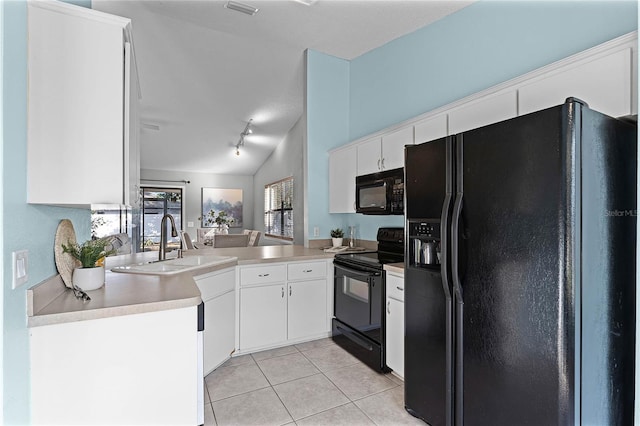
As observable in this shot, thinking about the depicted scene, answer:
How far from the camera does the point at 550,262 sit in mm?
1278

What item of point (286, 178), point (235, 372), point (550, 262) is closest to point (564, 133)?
point (550, 262)

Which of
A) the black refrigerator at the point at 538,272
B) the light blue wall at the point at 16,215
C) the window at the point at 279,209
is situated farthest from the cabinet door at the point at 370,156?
the window at the point at 279,209

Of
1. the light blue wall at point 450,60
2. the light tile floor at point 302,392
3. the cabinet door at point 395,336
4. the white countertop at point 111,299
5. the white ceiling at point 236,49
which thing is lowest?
the light tile floor at point 302,392

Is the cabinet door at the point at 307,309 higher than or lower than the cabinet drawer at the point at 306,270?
lower

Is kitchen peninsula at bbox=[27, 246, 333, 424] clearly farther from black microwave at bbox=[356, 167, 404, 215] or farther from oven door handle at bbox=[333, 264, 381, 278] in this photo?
black microwave at bbox=[356, 167, 404, 215]

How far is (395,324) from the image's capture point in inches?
95.5

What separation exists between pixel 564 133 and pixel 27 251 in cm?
202

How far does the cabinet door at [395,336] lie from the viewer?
93.4 inches

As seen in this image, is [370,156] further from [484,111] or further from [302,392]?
[302,392]

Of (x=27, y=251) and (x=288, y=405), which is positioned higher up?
(x=27, y=251)

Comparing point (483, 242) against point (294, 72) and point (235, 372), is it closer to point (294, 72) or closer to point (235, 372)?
point (235, 372)

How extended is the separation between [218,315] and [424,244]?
1634 millimetres

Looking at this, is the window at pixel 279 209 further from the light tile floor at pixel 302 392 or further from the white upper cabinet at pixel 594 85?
the white upper cabinet at pixel 594 85

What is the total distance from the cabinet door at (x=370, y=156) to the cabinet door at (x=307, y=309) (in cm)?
117
